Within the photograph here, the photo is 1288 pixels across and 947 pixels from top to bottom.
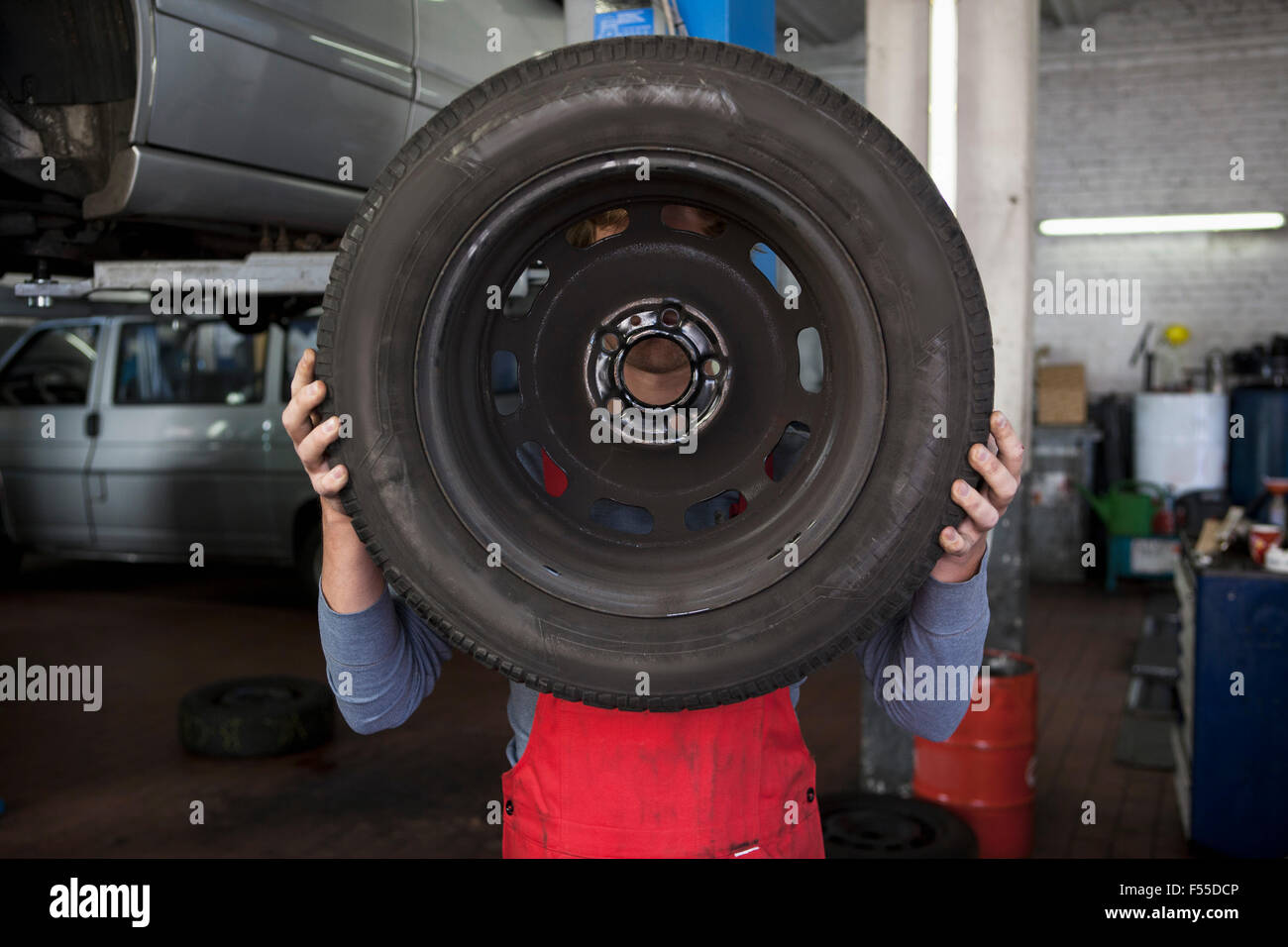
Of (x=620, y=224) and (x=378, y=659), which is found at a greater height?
(x=620, y=224)

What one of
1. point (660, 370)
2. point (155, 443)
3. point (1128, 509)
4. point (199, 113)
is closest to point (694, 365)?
point (660, 370)

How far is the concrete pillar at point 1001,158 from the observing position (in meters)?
3.54

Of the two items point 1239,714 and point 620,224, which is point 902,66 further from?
point 620,224

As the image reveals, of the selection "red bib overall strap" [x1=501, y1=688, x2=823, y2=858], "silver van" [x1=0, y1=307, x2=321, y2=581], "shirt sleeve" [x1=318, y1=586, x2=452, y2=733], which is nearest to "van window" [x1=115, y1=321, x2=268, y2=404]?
"silver van" [x1=0, y1=307, x2=321, y2=581]

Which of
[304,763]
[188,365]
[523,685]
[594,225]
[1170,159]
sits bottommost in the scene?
[304,763]

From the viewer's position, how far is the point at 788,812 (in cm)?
148

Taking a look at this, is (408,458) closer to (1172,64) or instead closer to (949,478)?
(949,478)

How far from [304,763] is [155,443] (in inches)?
118

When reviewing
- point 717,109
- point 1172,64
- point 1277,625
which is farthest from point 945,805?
point 1172,64

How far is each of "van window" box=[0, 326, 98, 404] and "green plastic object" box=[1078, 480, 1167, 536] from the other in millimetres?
7049

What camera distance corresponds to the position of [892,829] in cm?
296

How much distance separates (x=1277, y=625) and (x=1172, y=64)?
7411 millimetres

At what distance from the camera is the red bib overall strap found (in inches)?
57.0
